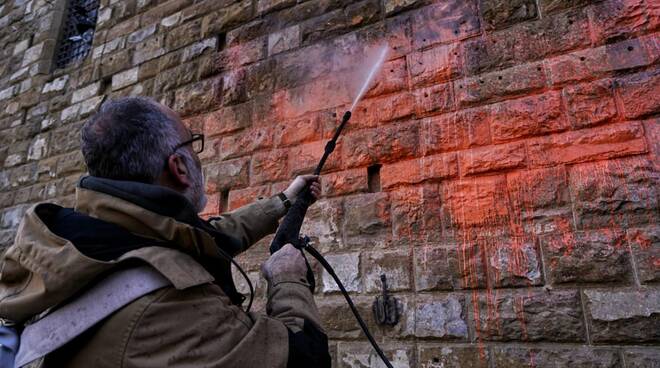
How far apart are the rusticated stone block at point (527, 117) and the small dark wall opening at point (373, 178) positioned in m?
0.74

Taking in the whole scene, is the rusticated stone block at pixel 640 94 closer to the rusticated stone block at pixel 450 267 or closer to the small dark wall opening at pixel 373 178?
the rusticated stone block at pixel 450 267

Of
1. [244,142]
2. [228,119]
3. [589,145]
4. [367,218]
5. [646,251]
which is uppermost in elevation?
[228,119]

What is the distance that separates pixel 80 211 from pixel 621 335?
2.25 metres

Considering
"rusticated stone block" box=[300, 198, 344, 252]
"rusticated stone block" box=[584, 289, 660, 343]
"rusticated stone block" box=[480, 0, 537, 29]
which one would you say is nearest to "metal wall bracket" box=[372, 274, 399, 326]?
"rusticated stone block" box=[300, 198, 344, 252]

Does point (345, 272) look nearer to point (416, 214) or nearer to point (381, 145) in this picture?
point (416, 214)

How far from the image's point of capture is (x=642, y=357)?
1991 millimetres

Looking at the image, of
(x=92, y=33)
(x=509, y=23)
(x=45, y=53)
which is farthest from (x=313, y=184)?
(x=45, y=53)

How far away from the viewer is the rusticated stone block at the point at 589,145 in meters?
2.28

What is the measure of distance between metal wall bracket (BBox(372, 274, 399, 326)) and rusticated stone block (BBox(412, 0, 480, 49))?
1.56 meters

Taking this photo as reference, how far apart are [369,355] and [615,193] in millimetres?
1533

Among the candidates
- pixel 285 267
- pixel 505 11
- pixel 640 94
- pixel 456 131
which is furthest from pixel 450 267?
pixel 505 11

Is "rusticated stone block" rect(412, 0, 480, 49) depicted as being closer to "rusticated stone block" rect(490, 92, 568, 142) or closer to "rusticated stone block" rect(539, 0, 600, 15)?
"rusticated stone block" rect(539, 0, 600, 15)

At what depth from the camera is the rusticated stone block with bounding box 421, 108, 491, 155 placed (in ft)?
8.71

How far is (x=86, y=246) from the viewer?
1275mm
